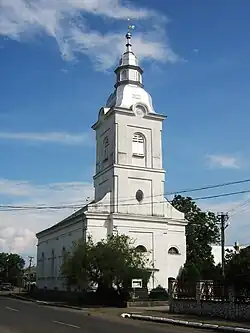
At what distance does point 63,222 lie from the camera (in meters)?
55.0

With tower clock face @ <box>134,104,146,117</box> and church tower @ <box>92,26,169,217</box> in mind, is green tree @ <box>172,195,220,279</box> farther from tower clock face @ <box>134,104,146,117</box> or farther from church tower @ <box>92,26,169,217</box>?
tower clock face @ <box>134,104,146,117</box>

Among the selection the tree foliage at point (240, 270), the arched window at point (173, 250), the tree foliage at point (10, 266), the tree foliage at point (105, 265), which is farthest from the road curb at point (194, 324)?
the tree foliage at point (10, 266)

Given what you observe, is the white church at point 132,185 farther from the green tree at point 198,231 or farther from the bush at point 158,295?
the green tree at point 198,231

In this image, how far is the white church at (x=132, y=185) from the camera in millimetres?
48188

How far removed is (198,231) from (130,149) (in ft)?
57.9

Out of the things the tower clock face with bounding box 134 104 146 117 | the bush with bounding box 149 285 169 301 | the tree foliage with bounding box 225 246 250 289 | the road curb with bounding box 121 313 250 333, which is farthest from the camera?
the tower clock face with bounding box 134 104 146 117

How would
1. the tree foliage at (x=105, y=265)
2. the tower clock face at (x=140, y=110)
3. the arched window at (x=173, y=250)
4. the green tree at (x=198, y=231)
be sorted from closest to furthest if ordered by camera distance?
the tree foliage at (x=105, y=265)
the arched window at (x=173, y=250)
the tower clock face at (x=140, y=110)
the green tree at (x=198, y=231)

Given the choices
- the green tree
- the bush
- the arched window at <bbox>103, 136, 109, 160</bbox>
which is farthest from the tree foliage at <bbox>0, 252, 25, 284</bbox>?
the bush

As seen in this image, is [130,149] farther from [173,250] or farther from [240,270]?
[240,270]

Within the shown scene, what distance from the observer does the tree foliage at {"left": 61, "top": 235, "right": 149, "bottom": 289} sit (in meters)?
38.2

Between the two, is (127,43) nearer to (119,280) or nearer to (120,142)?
(120,142)

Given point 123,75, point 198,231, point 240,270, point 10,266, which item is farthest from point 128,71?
point 10,266

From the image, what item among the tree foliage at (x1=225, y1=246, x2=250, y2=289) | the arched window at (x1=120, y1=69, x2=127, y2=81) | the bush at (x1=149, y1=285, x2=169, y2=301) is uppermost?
the arched window at (x1=120, y1=69, x2=127, y2=81)

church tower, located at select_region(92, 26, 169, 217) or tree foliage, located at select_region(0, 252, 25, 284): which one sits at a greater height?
church tower, located at select_region(92, 26, 169, 217)
